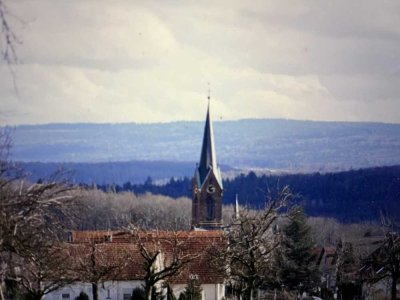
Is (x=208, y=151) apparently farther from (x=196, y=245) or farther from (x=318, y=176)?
(x=318, y=176)

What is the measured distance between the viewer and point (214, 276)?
4475cm

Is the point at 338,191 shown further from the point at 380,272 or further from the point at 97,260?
the point at 97,260

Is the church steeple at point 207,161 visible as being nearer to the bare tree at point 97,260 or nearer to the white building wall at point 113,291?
the bare tree at point 97,260

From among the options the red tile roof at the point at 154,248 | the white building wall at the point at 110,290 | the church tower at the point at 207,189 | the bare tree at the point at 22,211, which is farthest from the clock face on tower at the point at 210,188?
the bare tree at the point at 22,211

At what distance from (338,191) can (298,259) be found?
10243 centimetres

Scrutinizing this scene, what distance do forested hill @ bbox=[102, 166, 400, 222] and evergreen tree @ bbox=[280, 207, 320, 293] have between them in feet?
176

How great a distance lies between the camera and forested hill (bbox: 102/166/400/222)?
130 meters

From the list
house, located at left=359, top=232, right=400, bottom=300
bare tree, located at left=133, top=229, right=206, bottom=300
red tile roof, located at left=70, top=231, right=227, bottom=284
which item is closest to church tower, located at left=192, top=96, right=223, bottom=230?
house, located at left=359, top=232, right=400, bottom=300

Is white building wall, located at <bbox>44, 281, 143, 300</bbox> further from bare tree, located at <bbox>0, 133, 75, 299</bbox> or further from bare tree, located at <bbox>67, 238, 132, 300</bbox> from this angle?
bare tree, located at <bbox>0, 133, 75, 299</bbox>

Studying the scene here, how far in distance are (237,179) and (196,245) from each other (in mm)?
139796

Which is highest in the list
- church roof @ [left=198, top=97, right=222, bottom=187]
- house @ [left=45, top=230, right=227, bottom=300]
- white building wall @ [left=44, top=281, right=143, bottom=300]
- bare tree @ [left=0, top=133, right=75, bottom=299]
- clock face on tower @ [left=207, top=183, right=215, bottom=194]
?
church roof @ [left=198, top=97, right=222, bottom=187]

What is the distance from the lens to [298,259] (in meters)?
56.9

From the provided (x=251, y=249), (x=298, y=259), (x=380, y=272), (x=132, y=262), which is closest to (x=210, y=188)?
(x=298, y=259)

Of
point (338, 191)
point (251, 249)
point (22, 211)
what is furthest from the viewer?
point (338, 191)
